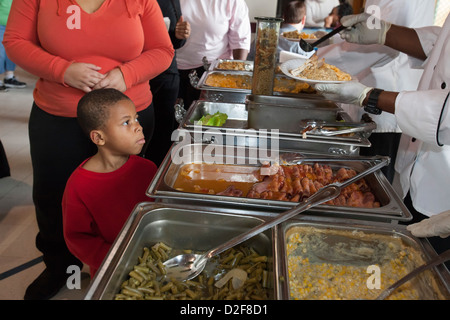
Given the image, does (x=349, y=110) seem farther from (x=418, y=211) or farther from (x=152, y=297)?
(x=152, y=297)

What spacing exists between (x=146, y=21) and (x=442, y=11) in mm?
3508

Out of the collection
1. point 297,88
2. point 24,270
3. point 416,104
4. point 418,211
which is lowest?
point 24,270

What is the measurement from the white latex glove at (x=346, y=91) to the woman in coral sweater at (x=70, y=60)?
2.20ft

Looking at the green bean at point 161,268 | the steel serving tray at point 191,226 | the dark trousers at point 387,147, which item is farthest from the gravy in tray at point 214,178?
the dark trousers at point 387,147

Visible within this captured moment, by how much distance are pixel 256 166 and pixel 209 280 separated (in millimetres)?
593

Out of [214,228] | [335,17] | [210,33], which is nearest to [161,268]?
[214,228]

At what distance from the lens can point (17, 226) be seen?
219cm

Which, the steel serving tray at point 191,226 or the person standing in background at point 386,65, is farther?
the person standing in background at point 386,65

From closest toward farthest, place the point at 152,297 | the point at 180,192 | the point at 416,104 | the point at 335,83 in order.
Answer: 1. the point at 152,297
2. the point at 180,192
3. the point at 416,104
4. the point at 335,83

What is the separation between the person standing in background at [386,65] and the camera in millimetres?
1911

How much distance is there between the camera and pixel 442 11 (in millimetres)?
3762

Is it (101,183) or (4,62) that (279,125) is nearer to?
(101,183)

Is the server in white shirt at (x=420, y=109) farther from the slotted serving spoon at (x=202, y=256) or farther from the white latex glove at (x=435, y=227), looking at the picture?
the slotted serving spoon at (x=202, y=256)
